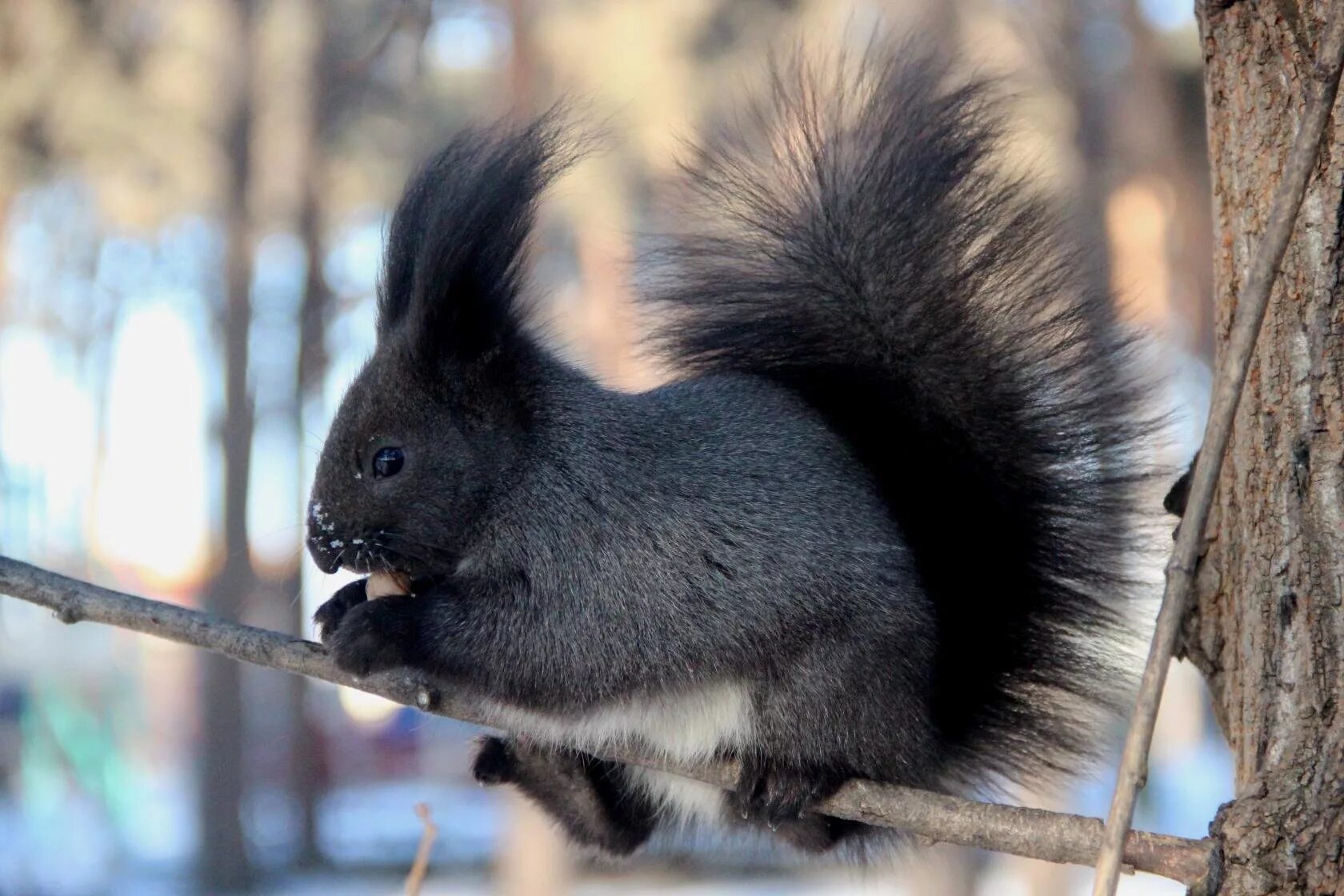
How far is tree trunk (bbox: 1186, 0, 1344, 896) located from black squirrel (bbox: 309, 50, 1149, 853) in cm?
55

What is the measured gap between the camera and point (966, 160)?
226 centimetres

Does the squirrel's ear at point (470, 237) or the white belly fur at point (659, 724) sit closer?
the white belly fur at point (659, 724)

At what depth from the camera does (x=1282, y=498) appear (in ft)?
5.15

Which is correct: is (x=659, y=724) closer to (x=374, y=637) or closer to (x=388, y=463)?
(x=374, y=637)

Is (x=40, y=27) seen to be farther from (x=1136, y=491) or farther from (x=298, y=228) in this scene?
(x=1136, y=491)

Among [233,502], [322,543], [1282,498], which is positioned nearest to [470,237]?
[322,543]

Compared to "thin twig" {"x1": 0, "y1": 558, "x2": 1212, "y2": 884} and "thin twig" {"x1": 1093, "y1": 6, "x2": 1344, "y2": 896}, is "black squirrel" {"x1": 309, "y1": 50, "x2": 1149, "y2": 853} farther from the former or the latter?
"thin twig" {"x1": 1093, "y1": 6, "x2": 1344, "y2": 896}

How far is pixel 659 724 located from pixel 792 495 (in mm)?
444

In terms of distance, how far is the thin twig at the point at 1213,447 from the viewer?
1135mm

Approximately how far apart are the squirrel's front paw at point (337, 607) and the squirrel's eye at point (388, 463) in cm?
19

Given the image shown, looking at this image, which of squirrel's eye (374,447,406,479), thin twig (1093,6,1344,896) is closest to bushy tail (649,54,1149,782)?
squirrel's eye (374,447,406,479)

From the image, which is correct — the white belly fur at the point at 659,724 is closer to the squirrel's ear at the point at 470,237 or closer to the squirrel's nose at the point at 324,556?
the squirrel's nose at the point at 324,556

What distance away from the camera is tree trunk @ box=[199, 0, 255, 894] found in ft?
34.2

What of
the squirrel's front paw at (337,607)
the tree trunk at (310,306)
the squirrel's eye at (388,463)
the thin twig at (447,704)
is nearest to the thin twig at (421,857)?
the thin twig at (447,704)
